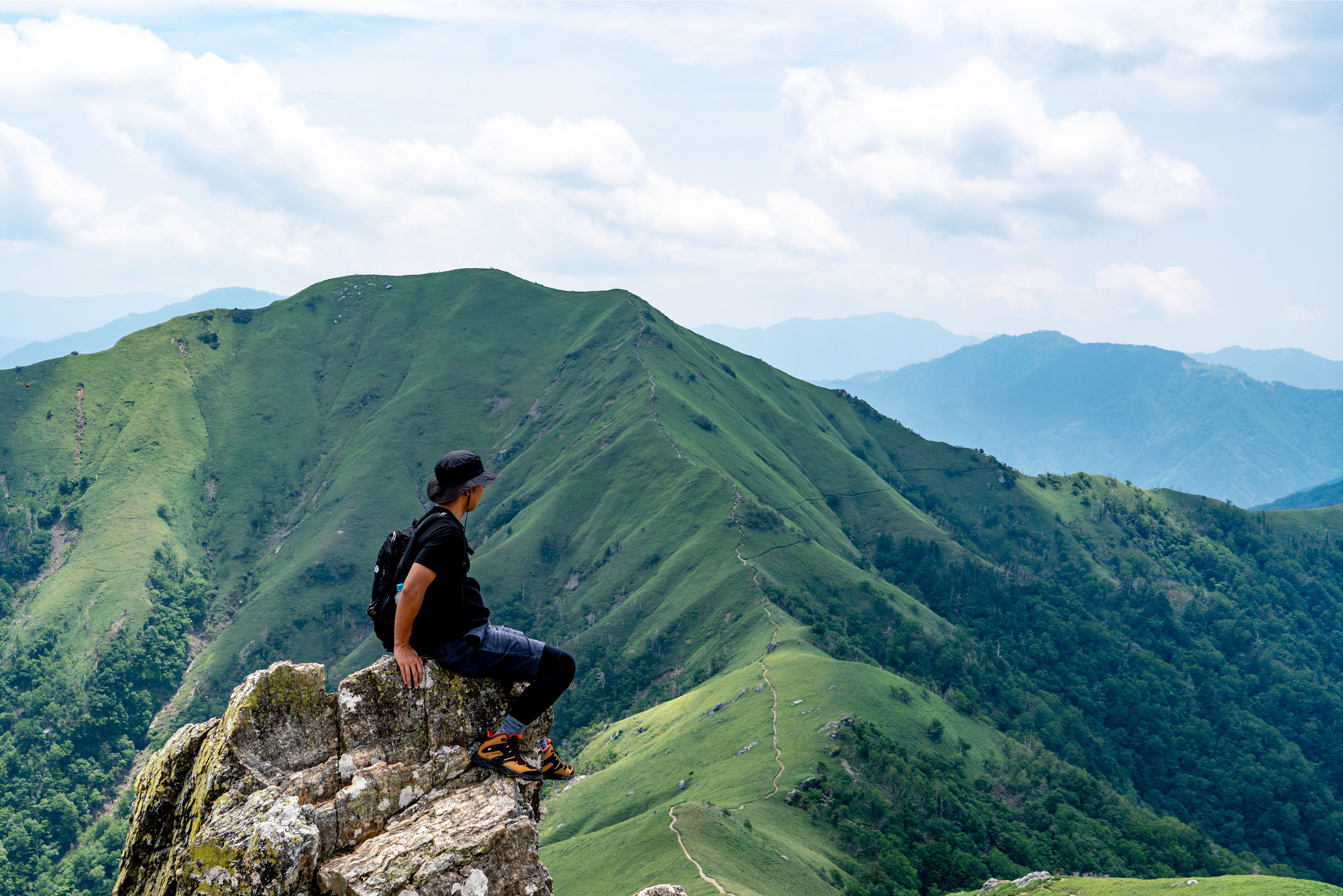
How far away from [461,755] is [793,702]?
12316 cm

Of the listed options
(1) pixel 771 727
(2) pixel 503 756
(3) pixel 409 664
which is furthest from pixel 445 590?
(1) pixel 771 727

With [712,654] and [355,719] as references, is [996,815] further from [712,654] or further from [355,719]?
[355,719]

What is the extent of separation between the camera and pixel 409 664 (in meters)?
15.3

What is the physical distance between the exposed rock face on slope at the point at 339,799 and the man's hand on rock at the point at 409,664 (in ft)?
0.99

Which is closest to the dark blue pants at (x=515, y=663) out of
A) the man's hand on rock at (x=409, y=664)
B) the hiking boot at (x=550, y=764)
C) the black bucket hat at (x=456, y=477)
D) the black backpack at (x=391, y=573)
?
the man's hand on rock at (x=409, y=664)

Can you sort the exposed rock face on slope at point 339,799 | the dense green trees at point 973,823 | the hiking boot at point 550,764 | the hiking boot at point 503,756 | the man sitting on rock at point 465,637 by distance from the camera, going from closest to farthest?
1. the exposed rock face on slope at point 339,799
2. the man sitting on rock at point 465,637
3. the hiking boot at point 503,756
4. the hiking boot at point 550,764
5. the dense green trees at point 973,823

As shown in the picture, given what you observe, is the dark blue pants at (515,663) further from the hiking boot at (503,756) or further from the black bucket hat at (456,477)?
the black bucket hat at (456,477)

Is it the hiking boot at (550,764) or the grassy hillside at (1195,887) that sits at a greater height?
the hiking boot at (550,764)

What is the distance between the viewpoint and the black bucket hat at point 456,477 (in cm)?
1580

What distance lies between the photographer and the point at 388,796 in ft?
51.2

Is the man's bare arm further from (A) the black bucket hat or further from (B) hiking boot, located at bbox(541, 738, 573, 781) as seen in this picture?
(B) hiking boot, located at bbox(541, 738, 573, 781)

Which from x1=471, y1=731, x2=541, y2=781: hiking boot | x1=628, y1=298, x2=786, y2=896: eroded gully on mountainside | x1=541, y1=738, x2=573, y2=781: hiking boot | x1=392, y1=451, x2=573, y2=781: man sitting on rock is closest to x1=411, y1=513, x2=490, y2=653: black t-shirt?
x1=392, y1=451, x2=573, y2=781: man sitting on rock

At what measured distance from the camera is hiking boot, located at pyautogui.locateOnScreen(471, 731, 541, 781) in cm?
1564

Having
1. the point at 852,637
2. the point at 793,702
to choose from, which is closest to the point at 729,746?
the point at 793,702
